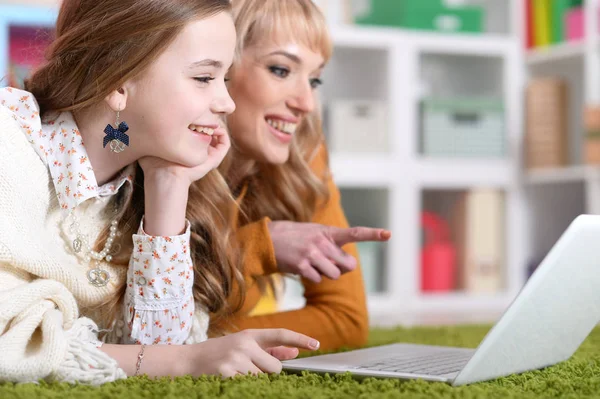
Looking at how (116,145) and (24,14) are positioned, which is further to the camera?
(24,14)

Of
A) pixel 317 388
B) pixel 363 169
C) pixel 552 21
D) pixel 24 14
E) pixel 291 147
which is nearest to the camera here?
pixel 317 388

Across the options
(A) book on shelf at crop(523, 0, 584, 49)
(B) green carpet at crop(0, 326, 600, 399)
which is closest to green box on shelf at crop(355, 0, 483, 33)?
(A) book on shelf at crop(523, 0, 584, 49)

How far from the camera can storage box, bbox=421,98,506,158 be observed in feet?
10.7

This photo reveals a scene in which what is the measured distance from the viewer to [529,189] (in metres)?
3.44

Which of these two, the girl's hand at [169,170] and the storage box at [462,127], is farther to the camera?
the storage box at [462,127]

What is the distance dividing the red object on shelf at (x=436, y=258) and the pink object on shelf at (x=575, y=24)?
88cm

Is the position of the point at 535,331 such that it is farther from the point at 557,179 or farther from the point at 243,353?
the point at 557,179

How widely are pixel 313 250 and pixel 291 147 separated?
0.34 metres

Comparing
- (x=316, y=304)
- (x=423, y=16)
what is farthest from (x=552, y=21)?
(x=316, y=304)

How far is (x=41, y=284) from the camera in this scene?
1040 mm

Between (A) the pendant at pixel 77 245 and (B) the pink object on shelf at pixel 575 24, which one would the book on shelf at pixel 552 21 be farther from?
(A) the pendant at pixel 77 245

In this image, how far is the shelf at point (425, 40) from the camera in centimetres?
321

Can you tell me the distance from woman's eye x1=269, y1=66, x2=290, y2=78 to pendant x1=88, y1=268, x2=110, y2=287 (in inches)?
21.3

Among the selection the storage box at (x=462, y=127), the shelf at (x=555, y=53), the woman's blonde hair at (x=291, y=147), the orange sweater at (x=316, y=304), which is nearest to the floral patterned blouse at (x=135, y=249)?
the orange sweater at (x=316, y=304)
